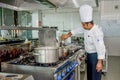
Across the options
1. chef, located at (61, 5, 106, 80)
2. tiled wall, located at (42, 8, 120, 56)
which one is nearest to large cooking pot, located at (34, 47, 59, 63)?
chef, located at (61, 5, 106, 80)

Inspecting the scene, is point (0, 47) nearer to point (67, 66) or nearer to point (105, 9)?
point (67, 66)

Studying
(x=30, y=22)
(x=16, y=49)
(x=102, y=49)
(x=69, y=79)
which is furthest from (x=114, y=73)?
(x=30, y=22)

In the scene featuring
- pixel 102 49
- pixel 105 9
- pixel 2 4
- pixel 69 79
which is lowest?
pixel 69 79

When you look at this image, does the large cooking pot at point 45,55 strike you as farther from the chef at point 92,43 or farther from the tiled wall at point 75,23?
the tiled wall at point 75,23

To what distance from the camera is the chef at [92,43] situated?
9.03ft

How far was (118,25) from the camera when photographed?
834 centimetres

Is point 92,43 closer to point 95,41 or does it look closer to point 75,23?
point 95,41

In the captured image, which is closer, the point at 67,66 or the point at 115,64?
the point at 67,66

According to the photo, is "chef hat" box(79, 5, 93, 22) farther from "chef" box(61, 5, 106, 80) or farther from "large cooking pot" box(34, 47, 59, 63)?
"large cooking pot" box(34, 47, 59, 63)

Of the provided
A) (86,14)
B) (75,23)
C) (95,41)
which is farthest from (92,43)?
(75,23)

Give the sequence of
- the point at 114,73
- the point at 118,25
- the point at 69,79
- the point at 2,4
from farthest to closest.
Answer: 1. the point at 118,25
2. the point at 114,73
3. the point at 2,4
4. the point at 69,79

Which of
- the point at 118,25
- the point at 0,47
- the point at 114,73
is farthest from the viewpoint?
the point at 118,25

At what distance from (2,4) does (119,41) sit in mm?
6882

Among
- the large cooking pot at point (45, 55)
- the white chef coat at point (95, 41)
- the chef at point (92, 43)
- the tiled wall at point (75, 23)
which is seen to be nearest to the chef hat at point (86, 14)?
the chef at point (92, 43)
